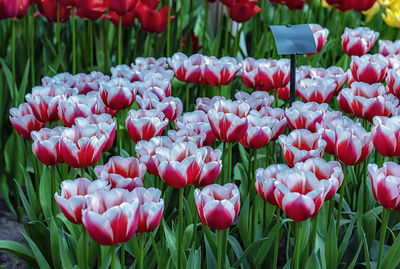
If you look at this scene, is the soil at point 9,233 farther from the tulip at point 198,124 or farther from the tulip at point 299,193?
the tulip at point 299,193

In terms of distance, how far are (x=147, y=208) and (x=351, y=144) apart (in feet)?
1.58

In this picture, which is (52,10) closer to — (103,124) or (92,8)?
(92,8)

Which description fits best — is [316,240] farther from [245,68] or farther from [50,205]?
[50,205]

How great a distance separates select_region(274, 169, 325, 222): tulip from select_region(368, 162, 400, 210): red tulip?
142 millimetres

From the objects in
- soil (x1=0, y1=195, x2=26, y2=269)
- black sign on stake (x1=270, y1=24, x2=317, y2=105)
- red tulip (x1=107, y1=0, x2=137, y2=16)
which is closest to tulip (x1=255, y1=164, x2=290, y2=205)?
black sign on stake (x1=270, y1=24, x2=317, y2=105)

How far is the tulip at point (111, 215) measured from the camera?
0.95 meters

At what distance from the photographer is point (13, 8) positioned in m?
2.24

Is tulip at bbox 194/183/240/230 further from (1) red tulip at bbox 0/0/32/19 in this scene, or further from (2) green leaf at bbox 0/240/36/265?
(1) red tulip at bbox 0/0/32/19

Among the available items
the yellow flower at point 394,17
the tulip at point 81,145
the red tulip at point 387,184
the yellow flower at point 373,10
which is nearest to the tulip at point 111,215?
the tulip at point 81,145

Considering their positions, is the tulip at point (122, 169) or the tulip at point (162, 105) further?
the tulip at point (162, 105)

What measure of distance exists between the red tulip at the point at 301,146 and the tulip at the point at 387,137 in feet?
0.41

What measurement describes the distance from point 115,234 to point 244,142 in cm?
53

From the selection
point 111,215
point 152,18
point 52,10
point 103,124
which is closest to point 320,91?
point 103,124

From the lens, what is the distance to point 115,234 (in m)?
0.97
